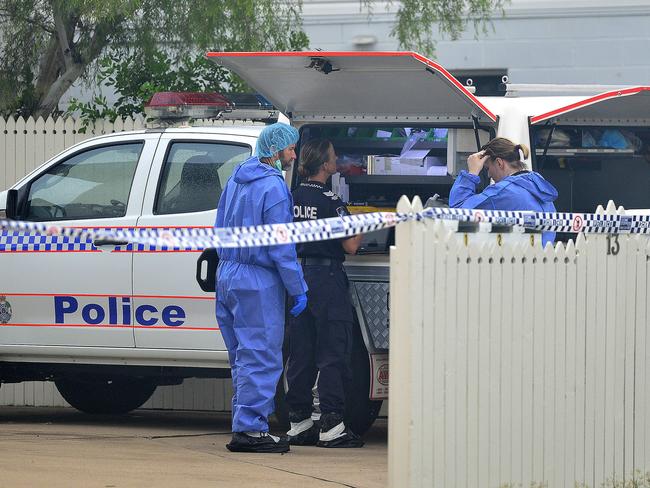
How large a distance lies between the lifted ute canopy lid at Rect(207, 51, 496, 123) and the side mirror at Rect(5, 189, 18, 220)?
1.79 metres

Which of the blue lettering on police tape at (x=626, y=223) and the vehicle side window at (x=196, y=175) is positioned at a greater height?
the vehicle side window at (x=196, y=175)

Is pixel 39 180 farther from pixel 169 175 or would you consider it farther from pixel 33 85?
pixel 33 85

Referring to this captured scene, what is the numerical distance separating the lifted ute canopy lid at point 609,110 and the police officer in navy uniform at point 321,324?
1217 mm

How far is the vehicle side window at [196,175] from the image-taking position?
8383 millimetres

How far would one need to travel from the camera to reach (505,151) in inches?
290

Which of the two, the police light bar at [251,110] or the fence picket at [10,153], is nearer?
the police light bar at [251,110]

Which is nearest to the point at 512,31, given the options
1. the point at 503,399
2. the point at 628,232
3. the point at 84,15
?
the point at 84,15

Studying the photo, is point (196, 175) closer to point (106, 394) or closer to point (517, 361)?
point (106, 394)

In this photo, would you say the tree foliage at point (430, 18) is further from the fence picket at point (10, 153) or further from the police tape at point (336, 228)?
the police tape at point (336, 228)

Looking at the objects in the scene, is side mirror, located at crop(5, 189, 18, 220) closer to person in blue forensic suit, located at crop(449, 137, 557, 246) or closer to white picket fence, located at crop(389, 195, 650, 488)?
person in blue forensic suit, located at crop(449, 137, 557, 246)

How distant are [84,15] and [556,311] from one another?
309 inches

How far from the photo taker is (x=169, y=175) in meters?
8.50

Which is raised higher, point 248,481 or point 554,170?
point 554,170

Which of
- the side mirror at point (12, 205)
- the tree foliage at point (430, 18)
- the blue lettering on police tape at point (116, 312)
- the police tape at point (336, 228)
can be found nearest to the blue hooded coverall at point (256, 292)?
the police tape at point (336, 228)
